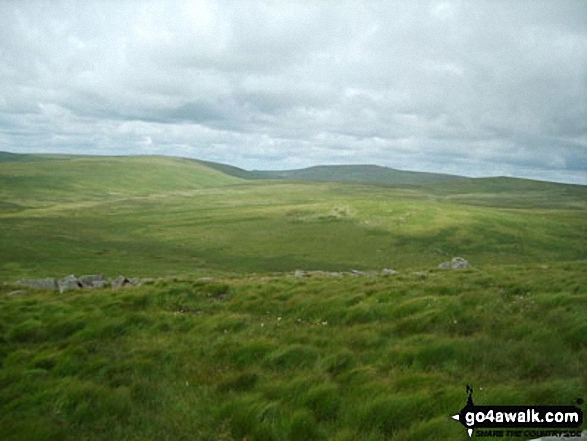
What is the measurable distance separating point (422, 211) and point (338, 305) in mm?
122701

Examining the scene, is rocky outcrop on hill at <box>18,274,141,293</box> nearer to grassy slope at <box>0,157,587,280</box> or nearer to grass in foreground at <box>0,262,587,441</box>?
grass in foreground at <box>0,262,587,441</box>

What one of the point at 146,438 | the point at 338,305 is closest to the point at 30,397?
the point at 146,438

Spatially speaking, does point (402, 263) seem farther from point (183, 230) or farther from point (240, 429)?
point (240, 429)

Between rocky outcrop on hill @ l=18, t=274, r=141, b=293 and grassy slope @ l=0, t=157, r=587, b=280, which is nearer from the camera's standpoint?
rocky outcrop on hill @ l=18, t=274, r=141, b=293

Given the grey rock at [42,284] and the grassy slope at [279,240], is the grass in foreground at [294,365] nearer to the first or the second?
the grey rock at [42,284]
